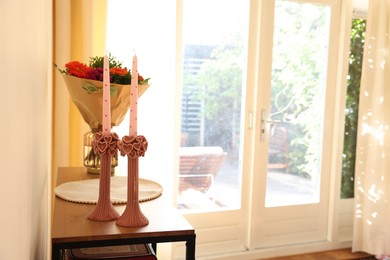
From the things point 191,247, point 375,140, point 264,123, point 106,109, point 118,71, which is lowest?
point 191,247

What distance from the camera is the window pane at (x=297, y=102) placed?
3.19 metres

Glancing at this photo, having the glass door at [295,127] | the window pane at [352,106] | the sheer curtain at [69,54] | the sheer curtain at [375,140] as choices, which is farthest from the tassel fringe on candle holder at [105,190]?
the window pane at [352,106]

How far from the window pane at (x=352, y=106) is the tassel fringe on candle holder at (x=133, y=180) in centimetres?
289

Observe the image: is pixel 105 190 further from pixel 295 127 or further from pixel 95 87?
pixel 295 127

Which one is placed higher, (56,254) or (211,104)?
(211,104)

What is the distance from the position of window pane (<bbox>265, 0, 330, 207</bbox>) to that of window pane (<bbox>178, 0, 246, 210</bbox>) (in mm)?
317

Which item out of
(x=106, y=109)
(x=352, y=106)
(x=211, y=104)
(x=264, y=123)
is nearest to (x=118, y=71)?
(x=106, y=109)

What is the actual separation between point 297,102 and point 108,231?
2646 millimetres

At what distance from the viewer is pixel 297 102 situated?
10.8ft

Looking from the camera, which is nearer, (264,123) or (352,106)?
(264,123)

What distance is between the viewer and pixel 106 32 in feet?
8.15

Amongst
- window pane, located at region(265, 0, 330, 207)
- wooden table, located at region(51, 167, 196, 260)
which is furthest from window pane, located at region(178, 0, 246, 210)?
wooden table, located at region(51, 167, 196, 260)

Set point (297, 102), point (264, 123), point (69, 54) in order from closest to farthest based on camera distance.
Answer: point (69, 54), point (264, 123), point (297, 102)

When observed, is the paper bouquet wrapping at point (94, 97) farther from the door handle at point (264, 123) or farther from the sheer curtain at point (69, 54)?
the door handle at point (264, 123)
